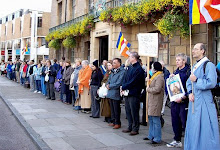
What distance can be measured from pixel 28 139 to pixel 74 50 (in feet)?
50.4

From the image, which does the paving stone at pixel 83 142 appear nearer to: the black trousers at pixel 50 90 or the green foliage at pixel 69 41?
the black trousers at pixel 50 90

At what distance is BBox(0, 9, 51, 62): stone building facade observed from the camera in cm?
4688

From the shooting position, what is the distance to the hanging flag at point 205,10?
5008mm

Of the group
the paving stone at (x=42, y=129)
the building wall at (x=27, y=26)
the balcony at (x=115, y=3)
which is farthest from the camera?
the building wall at (x=27, y=26)

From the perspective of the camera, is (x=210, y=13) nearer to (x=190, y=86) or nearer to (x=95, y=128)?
(x=190, y=86)

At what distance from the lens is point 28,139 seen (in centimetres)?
668

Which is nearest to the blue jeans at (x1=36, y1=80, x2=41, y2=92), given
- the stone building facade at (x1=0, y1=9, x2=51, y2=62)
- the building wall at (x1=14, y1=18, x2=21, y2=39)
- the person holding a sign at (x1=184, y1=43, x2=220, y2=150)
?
the person holding a sign at (x1=184, y1=43, x2=220, y2=150)

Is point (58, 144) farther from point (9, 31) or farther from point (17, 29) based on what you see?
point (9, 31)

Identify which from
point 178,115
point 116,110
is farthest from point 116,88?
point 178,115

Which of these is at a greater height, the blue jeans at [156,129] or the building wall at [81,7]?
the building wall at [81,7]

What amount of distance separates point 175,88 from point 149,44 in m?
1.54

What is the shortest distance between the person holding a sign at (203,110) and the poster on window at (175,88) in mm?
723

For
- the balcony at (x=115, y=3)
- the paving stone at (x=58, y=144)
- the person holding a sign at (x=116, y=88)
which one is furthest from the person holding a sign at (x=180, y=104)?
the balcony at (x=115, y=3)

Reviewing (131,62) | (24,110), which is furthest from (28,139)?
(24,110)
